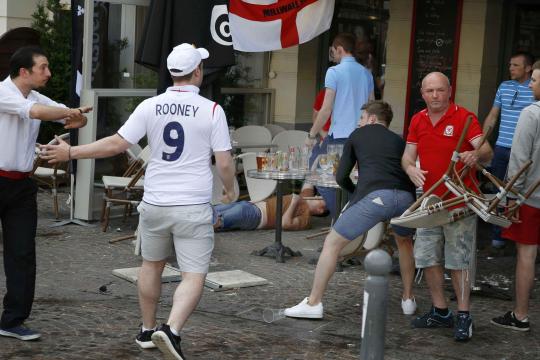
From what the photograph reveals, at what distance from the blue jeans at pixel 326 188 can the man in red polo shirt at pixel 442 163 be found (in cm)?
217

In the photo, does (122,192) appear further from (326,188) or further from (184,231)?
(184,231)

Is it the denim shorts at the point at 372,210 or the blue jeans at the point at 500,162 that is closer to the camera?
the denim shorts at the point at 372,210

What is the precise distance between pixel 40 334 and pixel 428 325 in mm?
2614

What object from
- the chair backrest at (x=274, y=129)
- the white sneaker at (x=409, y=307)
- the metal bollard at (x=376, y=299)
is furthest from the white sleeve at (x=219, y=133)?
the chair backrest at (x=274, y=129)

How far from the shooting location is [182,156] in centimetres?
579

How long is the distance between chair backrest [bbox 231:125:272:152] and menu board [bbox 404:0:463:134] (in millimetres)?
1653

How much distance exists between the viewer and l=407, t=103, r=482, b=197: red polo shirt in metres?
6.48

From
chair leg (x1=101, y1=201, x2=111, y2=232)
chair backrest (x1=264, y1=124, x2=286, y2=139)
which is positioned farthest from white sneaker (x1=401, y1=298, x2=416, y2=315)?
chair backrest (x1=264, y1=124, x2=286, y2=139)

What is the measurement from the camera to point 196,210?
5789 millimetres

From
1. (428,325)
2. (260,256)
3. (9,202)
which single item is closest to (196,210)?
(9,202)

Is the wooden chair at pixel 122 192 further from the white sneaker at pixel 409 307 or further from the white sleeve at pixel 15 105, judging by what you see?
the white sleeve at pixel 15 105

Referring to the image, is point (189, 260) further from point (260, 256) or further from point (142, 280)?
point (260, 256)

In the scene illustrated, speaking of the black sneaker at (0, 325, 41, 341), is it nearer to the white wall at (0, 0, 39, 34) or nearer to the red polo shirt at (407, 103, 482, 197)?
the red polo shirt at (407, 103, 482, 197)

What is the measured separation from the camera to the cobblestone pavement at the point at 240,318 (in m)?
6.27
